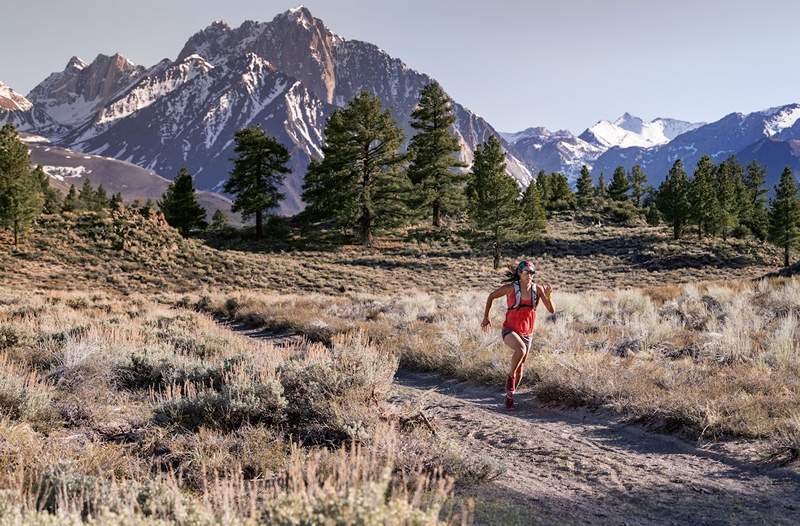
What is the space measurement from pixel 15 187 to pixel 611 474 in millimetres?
42911

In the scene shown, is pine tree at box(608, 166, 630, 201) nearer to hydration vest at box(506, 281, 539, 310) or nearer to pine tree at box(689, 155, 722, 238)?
pine tree at box(689, 155, 722, 238)

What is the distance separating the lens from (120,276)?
A: 3123cm

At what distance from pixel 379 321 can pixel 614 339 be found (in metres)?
6.56

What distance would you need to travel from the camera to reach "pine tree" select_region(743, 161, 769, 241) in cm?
6028

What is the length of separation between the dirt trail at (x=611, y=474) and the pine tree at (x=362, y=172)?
116 feet

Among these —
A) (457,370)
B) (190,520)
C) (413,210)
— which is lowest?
(457,370)

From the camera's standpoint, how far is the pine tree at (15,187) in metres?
34.4

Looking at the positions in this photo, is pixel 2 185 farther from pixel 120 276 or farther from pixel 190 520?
pixel 190 520

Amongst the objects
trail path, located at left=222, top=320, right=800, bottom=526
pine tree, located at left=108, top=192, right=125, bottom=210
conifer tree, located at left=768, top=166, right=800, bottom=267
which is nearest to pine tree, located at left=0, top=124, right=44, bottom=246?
pine tree, located at left=108, top=192, right=125, bottom=210

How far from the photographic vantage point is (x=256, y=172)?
150 ft

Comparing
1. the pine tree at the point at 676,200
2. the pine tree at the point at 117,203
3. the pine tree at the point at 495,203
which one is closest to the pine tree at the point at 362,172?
the pine tree at the point at 495,203

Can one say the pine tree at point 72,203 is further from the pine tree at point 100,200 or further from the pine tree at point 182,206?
the pine tree at point 182,206

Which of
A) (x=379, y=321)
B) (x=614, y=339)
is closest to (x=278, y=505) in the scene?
(x=614, y=339)

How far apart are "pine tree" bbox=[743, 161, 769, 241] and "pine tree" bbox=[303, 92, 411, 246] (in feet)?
138
